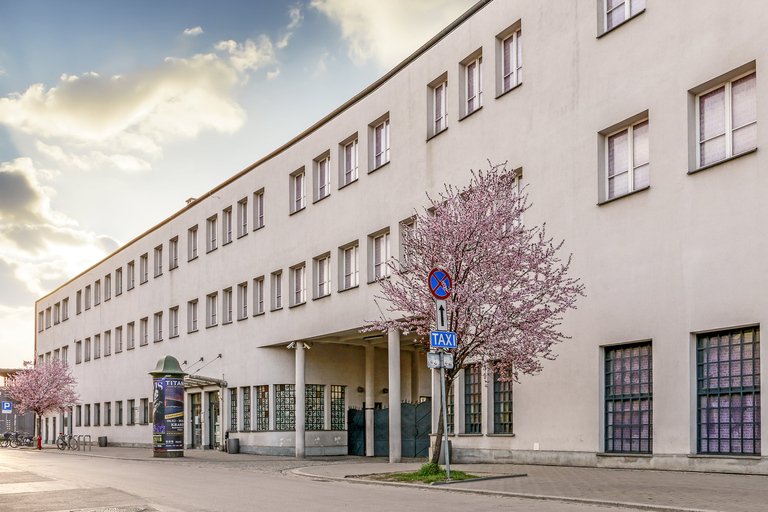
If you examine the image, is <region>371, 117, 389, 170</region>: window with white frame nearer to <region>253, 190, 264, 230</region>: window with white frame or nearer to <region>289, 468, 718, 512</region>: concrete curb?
<region>253, 190, 264, 230</region>: window with white frame

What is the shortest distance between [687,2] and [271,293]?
21.9 meters

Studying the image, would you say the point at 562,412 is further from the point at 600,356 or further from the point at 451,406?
the point at 451,406

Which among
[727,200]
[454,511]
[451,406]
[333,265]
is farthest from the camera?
[333,265]

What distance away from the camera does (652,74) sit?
733 inches

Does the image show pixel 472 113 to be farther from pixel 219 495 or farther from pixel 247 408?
pixel 247 408

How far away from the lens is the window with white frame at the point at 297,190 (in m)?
34.4

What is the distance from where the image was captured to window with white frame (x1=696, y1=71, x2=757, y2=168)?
655 inches

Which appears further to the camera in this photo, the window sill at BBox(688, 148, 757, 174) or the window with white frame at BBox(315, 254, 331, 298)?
the window with white frame at BBox(315, 254, 331, 298)

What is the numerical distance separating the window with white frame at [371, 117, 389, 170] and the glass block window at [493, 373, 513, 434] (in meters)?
8.85

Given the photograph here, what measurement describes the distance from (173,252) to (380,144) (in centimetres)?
2113

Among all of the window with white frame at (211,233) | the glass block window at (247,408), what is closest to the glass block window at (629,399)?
the glass block window at (247,408)

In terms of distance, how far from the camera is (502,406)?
902 inches

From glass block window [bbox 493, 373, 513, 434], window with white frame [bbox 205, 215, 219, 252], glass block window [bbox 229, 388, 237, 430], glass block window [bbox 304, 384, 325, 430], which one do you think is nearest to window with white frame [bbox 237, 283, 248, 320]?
glass block window [bbox 229, 388, 237, 430]

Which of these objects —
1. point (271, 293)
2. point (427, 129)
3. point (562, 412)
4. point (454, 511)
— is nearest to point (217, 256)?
point (271, 293)
